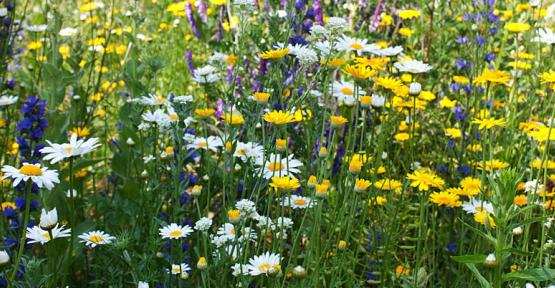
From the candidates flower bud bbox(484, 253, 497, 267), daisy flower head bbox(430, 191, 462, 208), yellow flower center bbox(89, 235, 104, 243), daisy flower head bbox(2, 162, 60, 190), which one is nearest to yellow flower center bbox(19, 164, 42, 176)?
daisy flower head bbox(2, 162, 60, 190)

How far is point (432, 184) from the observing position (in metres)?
2.11

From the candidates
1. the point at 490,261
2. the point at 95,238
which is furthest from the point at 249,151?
the point at 490,261

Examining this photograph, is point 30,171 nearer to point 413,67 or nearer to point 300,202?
point 300,202

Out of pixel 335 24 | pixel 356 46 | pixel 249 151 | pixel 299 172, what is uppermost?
pixel 335 24

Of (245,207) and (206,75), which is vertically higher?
(206,75)

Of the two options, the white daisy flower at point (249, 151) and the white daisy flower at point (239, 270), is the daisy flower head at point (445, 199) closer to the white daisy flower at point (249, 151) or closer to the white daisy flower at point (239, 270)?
the white daisy flower at point (249, 151)

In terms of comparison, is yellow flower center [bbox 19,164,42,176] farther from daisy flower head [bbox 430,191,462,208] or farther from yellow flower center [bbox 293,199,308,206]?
daisy flower head [bbox 430,191,462,208]

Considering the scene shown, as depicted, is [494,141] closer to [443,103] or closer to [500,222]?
A: [443,103]

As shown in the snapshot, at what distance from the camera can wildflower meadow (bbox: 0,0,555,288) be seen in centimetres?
188

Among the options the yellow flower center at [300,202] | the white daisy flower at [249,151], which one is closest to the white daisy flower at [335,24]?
the white daisy flower at [249,151]

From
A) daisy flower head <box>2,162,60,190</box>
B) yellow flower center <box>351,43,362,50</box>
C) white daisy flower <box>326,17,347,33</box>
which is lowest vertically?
daisy flower head <box>2,162,60,190</box>

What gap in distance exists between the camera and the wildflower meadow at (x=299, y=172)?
1.88 meters

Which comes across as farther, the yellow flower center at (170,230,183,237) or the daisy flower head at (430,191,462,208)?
the daisy flower head at (430,191,462,208)

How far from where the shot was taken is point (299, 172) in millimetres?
2238
